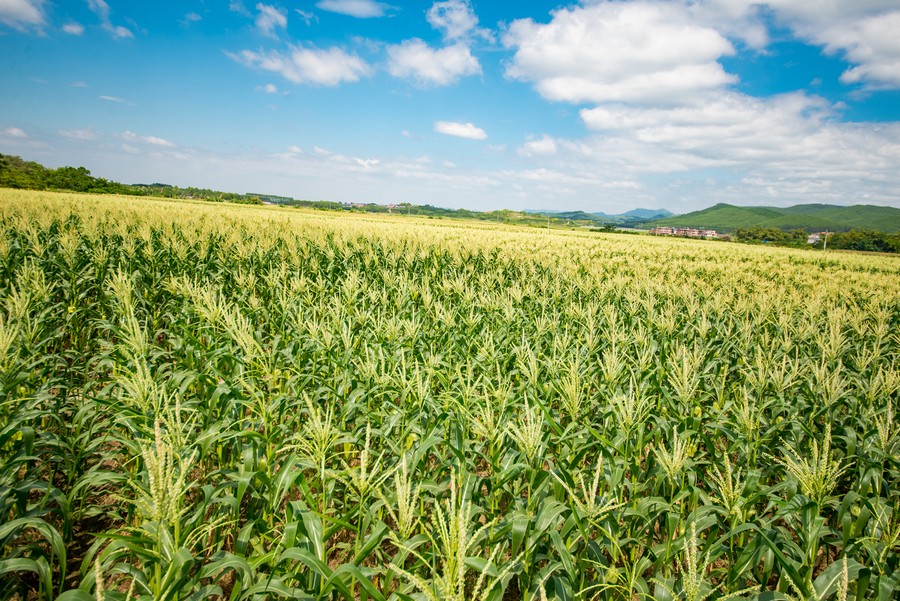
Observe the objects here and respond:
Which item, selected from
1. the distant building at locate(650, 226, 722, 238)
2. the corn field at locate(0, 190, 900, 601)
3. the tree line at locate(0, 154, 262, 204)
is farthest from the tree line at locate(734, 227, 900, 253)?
the tree line at locate(0, 154, 262, 204)

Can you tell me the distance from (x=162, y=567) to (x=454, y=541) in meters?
1.69

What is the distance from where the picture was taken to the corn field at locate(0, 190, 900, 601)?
86.3 inches

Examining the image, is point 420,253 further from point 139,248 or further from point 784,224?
point 784,224

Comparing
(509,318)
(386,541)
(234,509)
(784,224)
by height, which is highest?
(784,224)

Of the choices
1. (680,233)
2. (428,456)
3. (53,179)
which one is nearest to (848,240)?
(680,233)

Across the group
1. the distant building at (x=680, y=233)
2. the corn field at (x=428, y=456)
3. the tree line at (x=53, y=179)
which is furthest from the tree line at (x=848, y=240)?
the tree line at (x=53, y=179)

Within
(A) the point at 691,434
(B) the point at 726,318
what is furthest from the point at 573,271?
(A) the point at 691,434

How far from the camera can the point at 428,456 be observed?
12.5 feet

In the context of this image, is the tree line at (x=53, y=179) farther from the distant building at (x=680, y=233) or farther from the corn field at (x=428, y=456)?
the distant building at (x=680, y=233)

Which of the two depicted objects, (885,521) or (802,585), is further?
(885,521)

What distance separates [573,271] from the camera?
1223cm

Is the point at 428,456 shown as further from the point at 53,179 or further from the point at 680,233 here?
the point at 53,179

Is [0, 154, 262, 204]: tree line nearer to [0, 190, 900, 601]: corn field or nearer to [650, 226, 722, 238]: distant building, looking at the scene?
[0, 190, 900, 601]: corn field

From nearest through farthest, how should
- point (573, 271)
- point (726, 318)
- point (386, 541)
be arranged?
point (386, 541) → point (726, 318) → point (573, 271)
